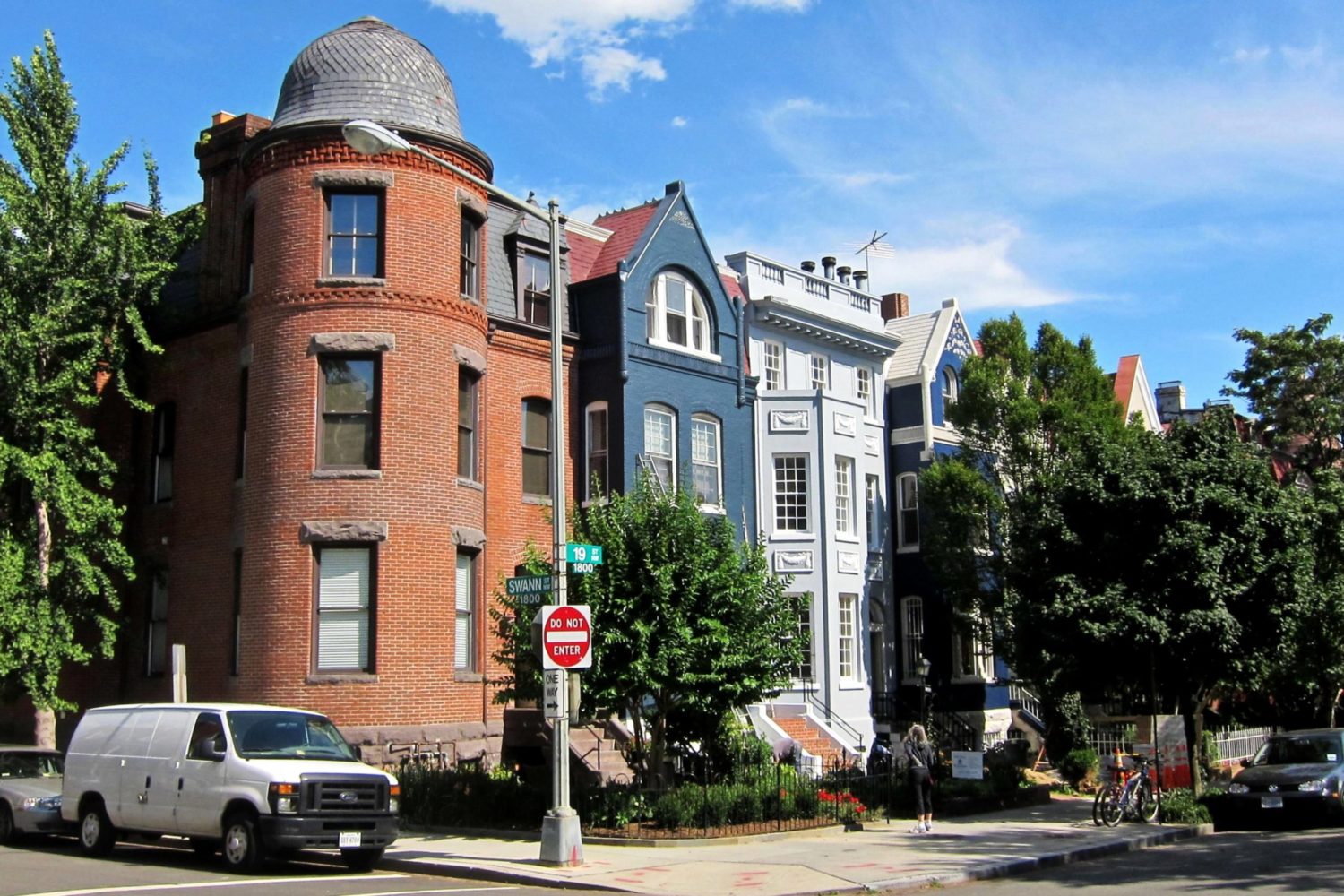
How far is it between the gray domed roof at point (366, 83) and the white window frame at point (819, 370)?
11.8 m

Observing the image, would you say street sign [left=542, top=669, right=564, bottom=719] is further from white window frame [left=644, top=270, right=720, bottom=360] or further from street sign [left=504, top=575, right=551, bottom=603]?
white window frame [left=644, top=270, right=720, bottom=360]

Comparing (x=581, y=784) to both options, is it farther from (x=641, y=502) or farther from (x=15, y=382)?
(x=15, y=382)

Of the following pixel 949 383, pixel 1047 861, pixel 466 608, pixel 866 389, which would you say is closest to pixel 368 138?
pixel 466 608

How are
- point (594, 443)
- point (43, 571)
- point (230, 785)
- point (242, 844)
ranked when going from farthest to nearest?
point (594, 443) < point (43, 571) < point (230, 785) < point (242, 844)

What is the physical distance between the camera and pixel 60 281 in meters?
23.6

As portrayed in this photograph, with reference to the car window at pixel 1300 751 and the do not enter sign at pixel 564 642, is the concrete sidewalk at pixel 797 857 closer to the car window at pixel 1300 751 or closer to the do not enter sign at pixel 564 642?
the do not enter sign at pixel 564 642

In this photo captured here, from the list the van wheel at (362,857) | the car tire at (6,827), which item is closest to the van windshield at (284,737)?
the van wheel at (362,857)

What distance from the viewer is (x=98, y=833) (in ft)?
54.9

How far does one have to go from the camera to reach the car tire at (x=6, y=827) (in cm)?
1811

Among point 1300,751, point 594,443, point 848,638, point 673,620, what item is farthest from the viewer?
point 848,638

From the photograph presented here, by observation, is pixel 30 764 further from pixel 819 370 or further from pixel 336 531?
pixel 819 370

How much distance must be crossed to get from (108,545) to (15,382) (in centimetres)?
340

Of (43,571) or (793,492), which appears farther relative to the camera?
(793,492)

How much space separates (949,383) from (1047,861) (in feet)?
69.7
